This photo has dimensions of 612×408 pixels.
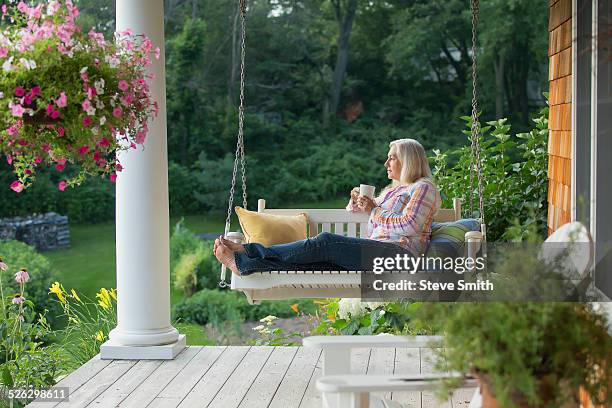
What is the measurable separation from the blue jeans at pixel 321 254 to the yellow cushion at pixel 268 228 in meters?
0.23

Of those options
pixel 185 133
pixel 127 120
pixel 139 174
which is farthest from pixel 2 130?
pixel 185 133

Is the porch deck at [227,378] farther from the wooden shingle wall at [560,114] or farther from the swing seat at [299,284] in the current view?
the wooden shingle wall at [560,114]

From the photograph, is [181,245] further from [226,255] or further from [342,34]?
[226,255]

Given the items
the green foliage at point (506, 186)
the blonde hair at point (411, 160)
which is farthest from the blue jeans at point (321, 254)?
the green foliage at point (506, 186)

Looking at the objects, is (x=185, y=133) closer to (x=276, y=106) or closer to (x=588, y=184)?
(x=276, y=106)

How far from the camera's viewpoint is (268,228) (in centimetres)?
455

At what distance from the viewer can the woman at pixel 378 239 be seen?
166 inches

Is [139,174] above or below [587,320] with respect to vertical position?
above

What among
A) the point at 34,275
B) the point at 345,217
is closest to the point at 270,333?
the point at 345,217

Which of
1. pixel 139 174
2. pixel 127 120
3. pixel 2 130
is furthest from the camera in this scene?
pixel 139 174

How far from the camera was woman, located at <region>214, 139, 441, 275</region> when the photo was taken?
4.22 m

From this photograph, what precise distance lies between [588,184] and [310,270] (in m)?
1.24

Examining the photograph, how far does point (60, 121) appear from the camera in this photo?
3205 mm

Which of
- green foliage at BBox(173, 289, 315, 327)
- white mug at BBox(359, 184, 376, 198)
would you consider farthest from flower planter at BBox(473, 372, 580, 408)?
green foliage at BBox(173, 289, 315, 327)
